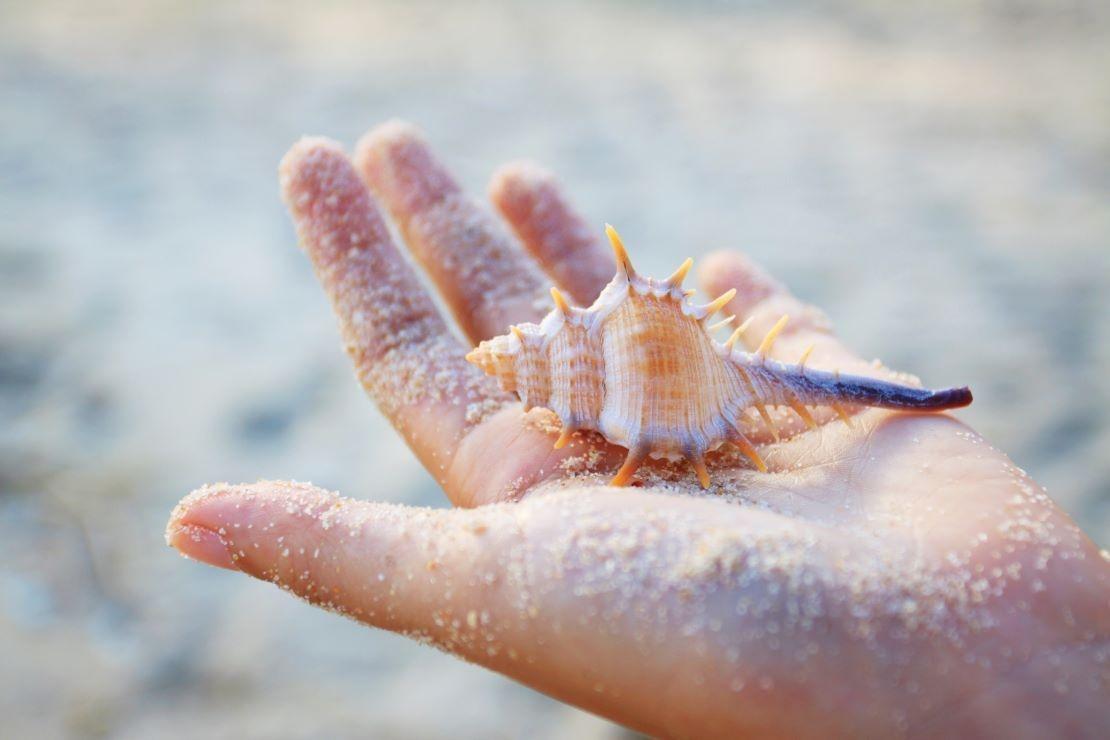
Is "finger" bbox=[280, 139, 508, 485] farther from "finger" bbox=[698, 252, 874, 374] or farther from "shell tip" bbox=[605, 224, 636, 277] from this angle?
"finger" bbox=[698, 252, 874, 374]

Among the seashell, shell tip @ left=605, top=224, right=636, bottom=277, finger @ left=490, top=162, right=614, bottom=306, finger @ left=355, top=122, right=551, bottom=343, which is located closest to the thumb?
the seashell

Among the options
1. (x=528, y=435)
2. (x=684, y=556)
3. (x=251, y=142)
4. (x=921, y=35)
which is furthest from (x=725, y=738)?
(x=921, y=35)

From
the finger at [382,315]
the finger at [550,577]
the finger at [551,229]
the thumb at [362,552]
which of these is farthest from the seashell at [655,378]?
the finger at [551,229]

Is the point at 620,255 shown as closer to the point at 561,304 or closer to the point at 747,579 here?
the point at 561,304

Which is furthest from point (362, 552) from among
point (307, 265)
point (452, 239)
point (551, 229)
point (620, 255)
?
point (307, 265)

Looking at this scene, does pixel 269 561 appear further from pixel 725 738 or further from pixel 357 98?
pixel 357 98

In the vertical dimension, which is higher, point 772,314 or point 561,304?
point 772,314

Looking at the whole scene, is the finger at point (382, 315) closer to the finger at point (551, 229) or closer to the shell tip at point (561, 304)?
the shell tip at point (561, 304)
